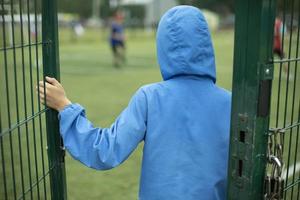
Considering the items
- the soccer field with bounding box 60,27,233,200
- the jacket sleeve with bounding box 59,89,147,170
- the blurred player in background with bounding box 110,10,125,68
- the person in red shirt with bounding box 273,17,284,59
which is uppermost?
the person in red shirt with bounding box 273,17,284,59

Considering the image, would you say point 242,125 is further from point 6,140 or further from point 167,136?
point 6,140

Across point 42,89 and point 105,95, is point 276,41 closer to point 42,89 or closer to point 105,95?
point 42,89

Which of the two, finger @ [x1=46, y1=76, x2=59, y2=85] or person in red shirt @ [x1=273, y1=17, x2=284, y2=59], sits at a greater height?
person in red shirt @ [x1=273, y1=17, x2=284, y2=59]

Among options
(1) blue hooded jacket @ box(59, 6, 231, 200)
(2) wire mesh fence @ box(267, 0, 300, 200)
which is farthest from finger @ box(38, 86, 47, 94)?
(2) wire mesh fence @ box(267, 0, 300, 200)

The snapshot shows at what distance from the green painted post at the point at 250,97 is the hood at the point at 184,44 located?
0.73ft

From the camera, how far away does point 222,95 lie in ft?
6.72

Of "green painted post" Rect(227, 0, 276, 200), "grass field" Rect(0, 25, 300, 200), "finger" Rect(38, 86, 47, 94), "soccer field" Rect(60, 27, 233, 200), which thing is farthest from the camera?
"soccer field" Rect(60, 27, 233, 200)

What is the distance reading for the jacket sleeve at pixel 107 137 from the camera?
1925 mm

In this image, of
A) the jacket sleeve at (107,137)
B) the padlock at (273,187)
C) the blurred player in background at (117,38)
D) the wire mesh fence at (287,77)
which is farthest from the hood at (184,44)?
the blurred player in background at (117,38)

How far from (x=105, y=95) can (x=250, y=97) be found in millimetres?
8055

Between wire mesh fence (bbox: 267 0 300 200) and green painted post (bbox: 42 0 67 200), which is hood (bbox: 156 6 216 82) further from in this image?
green painted post (bbox: 42 0 67 200)

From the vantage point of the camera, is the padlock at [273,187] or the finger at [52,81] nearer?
the padlock at [273,187]

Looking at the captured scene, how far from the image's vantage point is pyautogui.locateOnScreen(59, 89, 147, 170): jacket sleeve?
1925 millimetres

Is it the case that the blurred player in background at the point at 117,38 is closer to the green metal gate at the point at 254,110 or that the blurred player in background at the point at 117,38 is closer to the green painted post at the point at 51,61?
the green painted post at the point at 51,61
